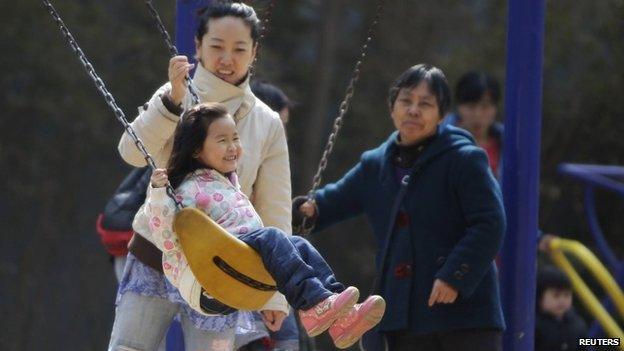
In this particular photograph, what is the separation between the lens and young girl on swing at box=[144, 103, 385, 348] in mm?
4027

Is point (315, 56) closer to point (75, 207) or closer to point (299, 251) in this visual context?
point (75, 207)

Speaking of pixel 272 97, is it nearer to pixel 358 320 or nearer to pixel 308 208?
pixel 308 208

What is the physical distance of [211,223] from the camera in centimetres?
401

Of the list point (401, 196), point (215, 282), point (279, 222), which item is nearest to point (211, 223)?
point (215, 282)

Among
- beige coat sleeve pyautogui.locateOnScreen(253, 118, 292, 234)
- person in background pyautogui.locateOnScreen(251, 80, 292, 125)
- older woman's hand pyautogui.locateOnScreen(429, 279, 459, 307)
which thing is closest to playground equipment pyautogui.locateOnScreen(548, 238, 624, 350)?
person in background pyautogui.locateOnScreen(251, 80, 292, 125)

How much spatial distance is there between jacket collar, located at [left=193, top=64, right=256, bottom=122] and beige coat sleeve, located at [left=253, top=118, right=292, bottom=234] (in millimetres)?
143

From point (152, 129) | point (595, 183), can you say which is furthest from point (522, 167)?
point (595, 183)

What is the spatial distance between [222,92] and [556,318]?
9.86 feet

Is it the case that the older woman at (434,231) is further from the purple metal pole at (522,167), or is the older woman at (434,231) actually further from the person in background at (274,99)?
the person in background at (274,99)

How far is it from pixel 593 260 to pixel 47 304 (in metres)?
3.33

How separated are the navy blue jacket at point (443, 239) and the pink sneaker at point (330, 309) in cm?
82

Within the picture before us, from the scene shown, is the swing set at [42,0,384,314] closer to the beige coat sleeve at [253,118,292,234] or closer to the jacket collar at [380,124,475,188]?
the beige coat sleeve at [253,118,292,234]

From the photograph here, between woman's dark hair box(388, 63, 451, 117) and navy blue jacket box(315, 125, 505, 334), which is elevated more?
woman's dark hair box(388, 63, 451, 117)

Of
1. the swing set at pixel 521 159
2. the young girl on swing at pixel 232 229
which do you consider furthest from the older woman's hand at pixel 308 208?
the young girl on swing at pixel 232 229
